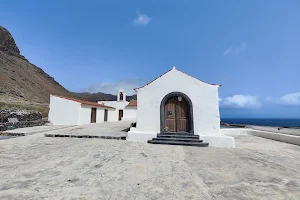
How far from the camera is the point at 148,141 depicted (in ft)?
31.1

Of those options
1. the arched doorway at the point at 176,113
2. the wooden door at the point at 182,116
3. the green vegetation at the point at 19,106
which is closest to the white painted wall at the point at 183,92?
the arched doorway at the point at 176,113

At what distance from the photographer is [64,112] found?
66.2 ft

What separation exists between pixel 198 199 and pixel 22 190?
3654mm

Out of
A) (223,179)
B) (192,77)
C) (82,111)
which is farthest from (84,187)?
(82,111)

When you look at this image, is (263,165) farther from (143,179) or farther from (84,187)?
(84,187)

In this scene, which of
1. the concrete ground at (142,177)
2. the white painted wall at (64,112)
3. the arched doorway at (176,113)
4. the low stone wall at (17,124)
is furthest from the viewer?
the white painted wall at (64,112)

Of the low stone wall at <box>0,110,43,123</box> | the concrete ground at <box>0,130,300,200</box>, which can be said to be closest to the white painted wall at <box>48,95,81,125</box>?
the low stone wall at <box>0,110,43,123</box>

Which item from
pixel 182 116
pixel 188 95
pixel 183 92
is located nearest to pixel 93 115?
pixel 182 116

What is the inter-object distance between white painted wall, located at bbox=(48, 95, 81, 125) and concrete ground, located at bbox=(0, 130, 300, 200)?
14.0m

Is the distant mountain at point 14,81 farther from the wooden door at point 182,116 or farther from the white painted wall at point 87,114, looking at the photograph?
the wooden door at point 182,116

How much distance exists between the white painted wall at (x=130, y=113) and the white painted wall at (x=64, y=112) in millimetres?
12158

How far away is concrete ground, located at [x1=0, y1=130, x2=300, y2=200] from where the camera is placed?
3.43m

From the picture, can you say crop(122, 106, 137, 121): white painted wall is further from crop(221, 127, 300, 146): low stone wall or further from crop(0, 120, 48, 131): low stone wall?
crop(221, 127, 300, 146): low stone wall

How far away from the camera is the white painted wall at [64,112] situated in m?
20.0
